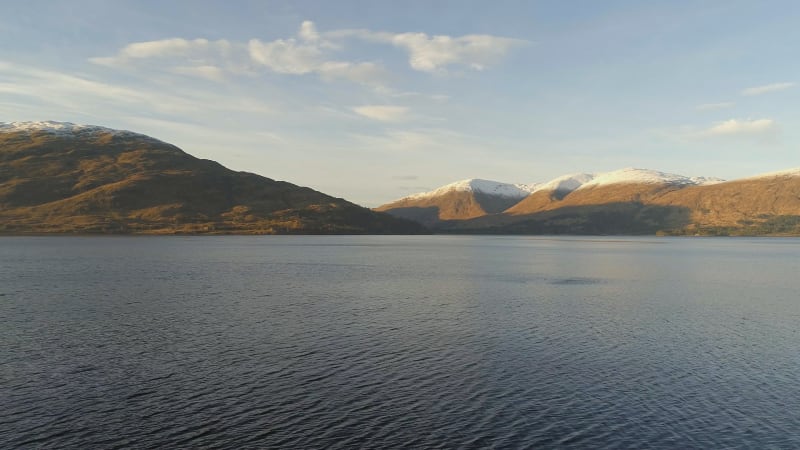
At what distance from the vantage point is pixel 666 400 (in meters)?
37.6

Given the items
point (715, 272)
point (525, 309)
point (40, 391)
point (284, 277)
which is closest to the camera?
point (40, 391)

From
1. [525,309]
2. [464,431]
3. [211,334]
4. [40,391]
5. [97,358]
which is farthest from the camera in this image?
[525,309]

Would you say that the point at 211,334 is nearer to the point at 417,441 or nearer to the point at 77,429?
the point at 77,429

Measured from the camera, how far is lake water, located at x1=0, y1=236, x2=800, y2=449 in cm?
3133

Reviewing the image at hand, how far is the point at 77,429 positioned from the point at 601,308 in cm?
6557

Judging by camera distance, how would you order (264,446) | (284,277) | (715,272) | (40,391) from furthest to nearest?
(715,272) < (284,277) < (40,391) < (264,446)

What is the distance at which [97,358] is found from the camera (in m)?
45.9

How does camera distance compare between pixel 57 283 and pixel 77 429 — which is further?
pixel 57 283

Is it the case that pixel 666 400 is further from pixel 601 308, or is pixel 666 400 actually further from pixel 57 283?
pixel 57 283

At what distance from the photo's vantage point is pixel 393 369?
43.9m

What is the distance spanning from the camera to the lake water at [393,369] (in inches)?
1233

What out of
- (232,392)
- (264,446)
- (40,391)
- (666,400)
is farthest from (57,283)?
(666,400)

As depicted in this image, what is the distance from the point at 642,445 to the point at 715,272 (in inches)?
4955

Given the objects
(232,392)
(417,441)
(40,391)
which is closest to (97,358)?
(40,391)
